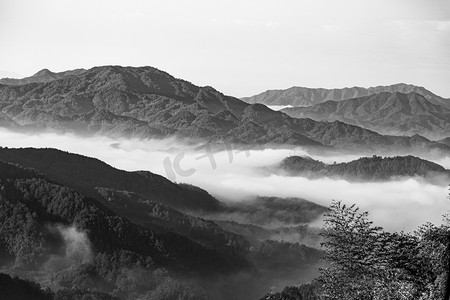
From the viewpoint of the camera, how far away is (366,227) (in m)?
47.3

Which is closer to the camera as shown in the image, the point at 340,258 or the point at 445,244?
the point at 445,244

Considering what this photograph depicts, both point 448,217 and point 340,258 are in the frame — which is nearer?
point 340,258

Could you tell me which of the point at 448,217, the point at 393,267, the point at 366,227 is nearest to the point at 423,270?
the point at 393,267

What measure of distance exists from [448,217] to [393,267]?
9662mm

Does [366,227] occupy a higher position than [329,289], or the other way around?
[366,227]

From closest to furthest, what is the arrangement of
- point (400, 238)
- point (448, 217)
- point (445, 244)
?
point (445, 244), point (400, 238), point (448, 217)

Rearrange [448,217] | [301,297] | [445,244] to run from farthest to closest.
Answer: [301,297] < [448,217] < [445,244]

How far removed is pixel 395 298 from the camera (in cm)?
4109

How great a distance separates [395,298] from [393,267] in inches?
143

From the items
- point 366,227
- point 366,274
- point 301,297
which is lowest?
point 301,297

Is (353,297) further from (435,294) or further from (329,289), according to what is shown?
(435,294)

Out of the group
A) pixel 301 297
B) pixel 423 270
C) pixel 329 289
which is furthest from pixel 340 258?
pixel 301 297

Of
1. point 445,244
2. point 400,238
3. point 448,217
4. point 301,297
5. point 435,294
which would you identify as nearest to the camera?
point 435,294

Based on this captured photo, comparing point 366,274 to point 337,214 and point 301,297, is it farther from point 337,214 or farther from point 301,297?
point 301,297
